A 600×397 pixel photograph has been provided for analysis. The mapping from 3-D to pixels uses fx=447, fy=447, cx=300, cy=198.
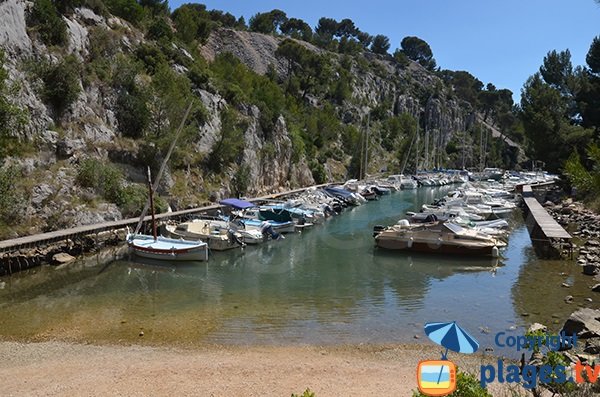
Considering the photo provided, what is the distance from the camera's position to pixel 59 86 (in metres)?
40.7

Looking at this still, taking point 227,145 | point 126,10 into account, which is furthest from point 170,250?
point 126,10

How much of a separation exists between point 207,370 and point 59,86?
118 ft

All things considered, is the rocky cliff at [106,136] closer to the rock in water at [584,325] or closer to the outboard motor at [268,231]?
the outboard motor at [268,231]

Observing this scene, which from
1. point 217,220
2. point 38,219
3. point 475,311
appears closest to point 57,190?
point 38,219

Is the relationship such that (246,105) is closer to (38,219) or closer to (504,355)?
(38,219)

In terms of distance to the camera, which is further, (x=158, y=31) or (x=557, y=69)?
(x=557, y=69)

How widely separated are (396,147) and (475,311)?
116477 millimetres

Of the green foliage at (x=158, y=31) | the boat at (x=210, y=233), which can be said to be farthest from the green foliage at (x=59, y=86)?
the green foliage at (x=158, y=31)

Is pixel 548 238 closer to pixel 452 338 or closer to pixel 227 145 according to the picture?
pixel 452 338

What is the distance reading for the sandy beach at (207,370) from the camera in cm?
1288

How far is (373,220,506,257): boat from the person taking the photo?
32.4 meters

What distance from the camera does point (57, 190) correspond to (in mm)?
34844

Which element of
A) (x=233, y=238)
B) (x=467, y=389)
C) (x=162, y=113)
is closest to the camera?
(x=467, y=389)

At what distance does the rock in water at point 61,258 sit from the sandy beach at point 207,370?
14107mm
